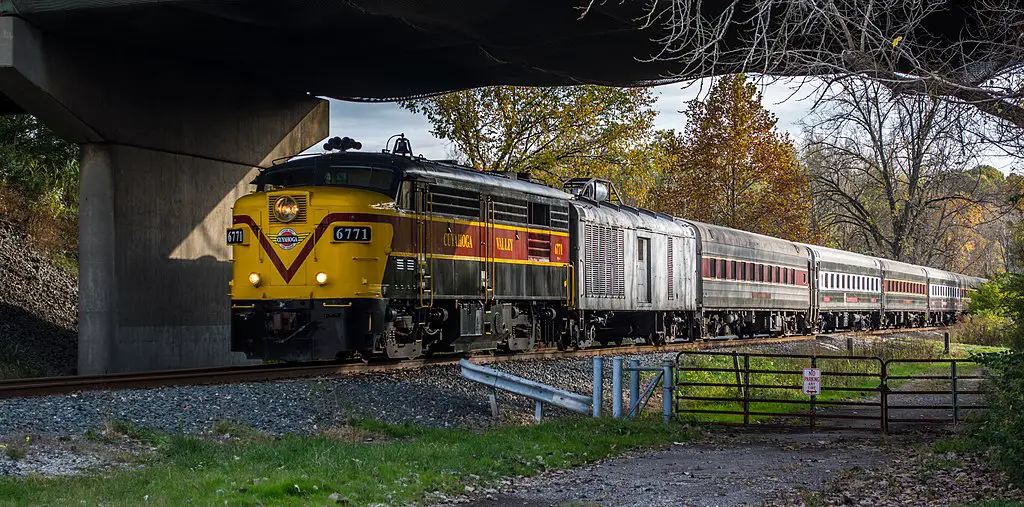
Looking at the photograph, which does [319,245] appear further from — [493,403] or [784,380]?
[784,380]

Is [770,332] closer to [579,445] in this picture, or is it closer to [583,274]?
[583,274]

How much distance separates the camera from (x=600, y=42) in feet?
68.9

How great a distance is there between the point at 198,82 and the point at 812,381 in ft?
51.1

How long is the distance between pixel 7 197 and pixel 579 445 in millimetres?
25537

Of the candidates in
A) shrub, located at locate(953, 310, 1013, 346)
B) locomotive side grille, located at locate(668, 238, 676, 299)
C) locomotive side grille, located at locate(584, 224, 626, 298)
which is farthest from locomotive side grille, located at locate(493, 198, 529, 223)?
shrub, located at locate(953, 310, 1013, 346)

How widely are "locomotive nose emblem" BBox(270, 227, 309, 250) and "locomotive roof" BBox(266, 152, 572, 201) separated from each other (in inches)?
57.9

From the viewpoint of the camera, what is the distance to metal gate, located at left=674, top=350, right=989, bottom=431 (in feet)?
47.4

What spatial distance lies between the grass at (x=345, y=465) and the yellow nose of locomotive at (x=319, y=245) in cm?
392

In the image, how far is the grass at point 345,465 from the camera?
9000mm

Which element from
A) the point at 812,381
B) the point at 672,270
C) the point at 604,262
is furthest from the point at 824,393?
the point at 672,270

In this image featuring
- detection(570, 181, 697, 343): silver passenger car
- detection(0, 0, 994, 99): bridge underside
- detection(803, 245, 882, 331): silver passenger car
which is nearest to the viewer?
detection(0, 0, 994, 99): bridge underside

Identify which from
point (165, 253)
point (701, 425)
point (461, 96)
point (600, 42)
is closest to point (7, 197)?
point (165, 253)

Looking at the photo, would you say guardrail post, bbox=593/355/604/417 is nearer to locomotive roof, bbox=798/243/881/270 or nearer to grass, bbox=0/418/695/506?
grass, bbox=0/418/695/506

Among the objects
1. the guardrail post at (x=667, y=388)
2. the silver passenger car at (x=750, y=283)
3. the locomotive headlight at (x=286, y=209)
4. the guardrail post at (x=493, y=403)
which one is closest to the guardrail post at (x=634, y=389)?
the guardrail post at (x=667, y=388)
